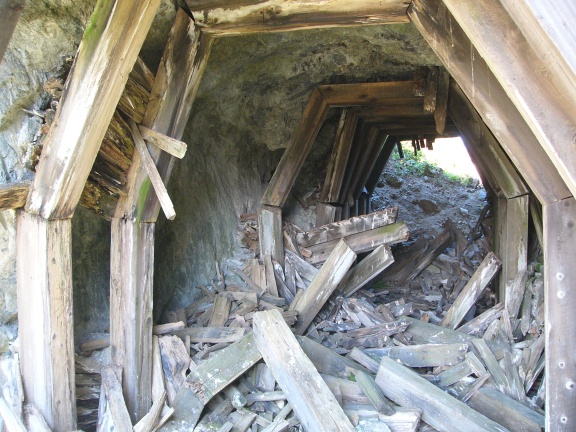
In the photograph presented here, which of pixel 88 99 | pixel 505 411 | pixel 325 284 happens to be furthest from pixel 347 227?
pixel 88 99

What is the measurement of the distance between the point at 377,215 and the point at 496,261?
1.17 m

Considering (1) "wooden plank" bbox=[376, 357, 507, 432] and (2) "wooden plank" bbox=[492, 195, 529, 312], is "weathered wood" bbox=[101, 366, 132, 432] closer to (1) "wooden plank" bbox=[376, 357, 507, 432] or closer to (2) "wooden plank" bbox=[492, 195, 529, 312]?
(1) "wooden plank" bbox=[376, 357, 507, 432]

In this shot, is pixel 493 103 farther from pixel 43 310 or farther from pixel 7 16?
pixel 43 310

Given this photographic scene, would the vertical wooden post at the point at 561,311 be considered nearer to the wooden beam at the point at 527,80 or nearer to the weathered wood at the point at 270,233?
the wooden beam at the point at 527,80

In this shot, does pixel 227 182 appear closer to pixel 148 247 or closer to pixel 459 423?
pixel 148 247

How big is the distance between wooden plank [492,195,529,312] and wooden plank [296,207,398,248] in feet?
3.33

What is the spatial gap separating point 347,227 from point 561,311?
A: 260 centimetres

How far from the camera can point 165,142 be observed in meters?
2.82

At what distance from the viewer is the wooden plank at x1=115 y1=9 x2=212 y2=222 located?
2.93 metres

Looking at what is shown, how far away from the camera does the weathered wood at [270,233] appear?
16.3ft

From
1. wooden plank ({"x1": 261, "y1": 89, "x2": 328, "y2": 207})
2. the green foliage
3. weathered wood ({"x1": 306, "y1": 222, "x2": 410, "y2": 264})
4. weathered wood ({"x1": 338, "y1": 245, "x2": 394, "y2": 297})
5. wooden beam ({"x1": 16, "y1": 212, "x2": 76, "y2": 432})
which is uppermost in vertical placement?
the green foliage

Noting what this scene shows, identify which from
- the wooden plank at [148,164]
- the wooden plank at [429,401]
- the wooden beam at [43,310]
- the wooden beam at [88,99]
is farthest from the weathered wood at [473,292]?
the wooden beam at [88,99]

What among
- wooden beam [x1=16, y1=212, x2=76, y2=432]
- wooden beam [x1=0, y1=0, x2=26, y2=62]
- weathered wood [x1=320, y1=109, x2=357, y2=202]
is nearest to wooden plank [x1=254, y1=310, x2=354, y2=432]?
wooden beam [x1=16, y1=212, x2=76, y2=432]

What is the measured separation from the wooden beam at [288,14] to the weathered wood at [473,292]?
2517 mm
